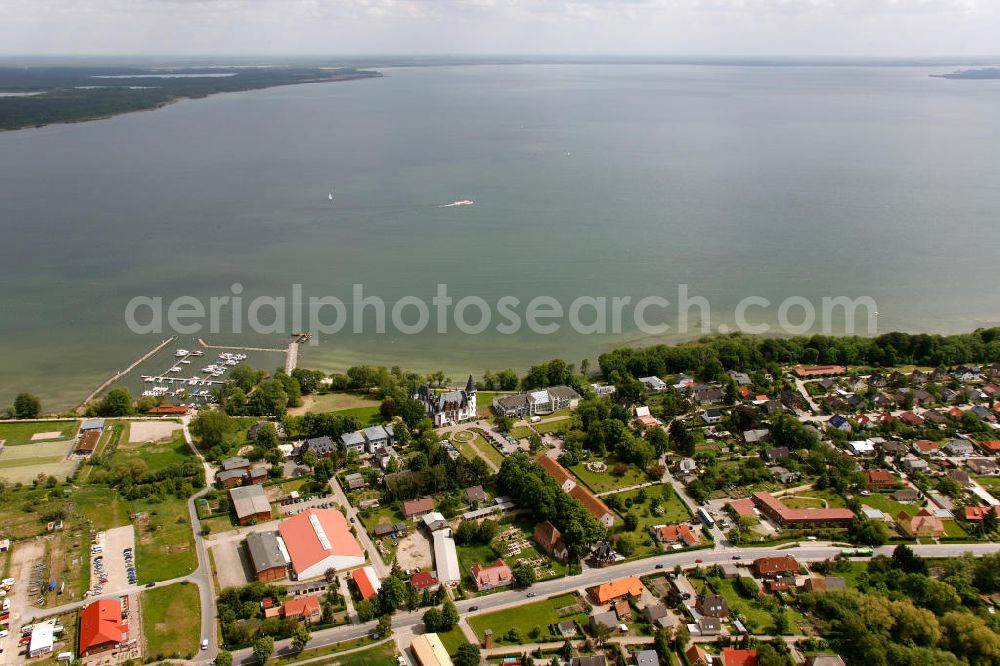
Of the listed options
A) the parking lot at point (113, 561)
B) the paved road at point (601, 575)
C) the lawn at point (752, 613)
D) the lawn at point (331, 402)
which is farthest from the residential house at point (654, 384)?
the parking lot at point (113, 561)

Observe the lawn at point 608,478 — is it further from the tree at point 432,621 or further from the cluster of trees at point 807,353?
the tree at point 432,621

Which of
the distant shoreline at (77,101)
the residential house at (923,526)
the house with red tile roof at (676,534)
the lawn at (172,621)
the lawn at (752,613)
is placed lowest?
the lawn at (172,621)

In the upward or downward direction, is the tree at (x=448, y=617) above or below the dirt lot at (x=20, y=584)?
above

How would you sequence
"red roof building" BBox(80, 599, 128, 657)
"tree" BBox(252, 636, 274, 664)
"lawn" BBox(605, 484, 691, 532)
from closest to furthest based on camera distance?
"tree" BBox(252, 636, 274, 664), "red roof building" BBox(80, 599, 128, 657), "lawn" BBox(605, 484, 691, 532)

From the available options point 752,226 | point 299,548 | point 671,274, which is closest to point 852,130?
point 752,226

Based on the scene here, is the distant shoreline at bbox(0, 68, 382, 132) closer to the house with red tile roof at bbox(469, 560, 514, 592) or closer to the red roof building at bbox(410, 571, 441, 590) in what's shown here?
the red roof building at bbox(410, 571, 441, 590)

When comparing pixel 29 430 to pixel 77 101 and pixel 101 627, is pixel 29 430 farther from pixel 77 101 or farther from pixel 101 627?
pixel 77 101

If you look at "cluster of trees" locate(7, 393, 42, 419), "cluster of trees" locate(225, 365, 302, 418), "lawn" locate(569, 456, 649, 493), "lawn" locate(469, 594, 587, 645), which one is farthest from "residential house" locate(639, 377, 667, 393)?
"cluster of trees" locate(7, 393, 42, 419)

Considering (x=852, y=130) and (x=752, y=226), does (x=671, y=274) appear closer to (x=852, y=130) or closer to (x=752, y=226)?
(x=752, y=226)

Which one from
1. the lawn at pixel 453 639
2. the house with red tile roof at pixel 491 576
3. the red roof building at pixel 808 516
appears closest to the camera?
the lawn at pixel 453 639
